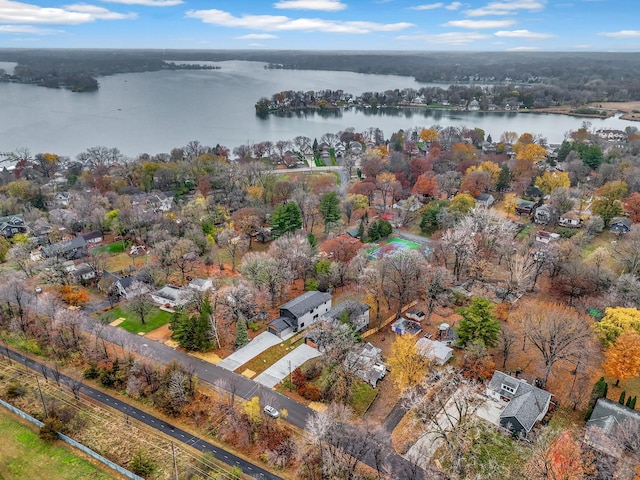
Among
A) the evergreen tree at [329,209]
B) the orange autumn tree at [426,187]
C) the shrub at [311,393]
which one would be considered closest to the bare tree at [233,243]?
the evergreen tree at [329,209]

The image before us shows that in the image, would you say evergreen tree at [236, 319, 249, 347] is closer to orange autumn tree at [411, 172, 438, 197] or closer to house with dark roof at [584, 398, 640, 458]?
house with dark roof at [584, 398, 640, 458]

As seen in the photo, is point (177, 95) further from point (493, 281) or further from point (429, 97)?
point (493, 281)

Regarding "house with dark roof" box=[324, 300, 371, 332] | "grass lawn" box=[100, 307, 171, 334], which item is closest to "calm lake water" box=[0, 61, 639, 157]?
"grass lawn" box=[100, 307, 171, 334]

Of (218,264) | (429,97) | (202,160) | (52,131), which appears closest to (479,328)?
(218,264)

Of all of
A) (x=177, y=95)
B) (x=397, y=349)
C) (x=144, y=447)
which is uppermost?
(x=177, y=95)

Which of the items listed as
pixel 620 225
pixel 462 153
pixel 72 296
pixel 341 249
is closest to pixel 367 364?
pixel 341 249

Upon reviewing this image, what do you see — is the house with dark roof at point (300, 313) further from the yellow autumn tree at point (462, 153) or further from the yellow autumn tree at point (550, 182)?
the yellow autumn tree at point (462, 153)
